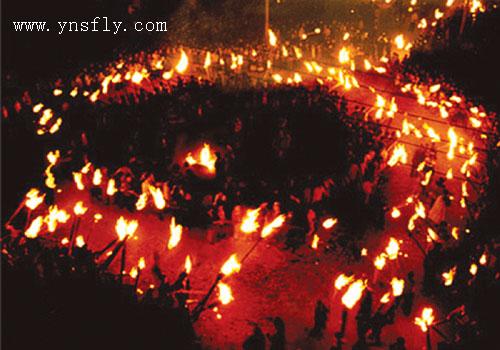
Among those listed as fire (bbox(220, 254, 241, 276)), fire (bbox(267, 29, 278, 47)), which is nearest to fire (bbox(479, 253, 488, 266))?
fire (bbox(220, 254, 241, 276))

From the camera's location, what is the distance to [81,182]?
584 cm

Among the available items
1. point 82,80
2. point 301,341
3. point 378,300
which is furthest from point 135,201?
point 82,80

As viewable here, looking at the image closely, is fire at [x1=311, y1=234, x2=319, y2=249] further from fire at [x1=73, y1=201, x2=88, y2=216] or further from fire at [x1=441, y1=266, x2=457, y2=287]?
fire at [x1=73, y1=201, x2=88, y2=216]

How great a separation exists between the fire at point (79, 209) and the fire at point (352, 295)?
3.21 metres

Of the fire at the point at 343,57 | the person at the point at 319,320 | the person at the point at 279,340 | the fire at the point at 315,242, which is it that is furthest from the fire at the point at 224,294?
the fire at the point at 343,57

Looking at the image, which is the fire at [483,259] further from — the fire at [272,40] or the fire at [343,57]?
the fire at [272,40]

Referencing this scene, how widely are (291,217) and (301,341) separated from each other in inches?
64.6

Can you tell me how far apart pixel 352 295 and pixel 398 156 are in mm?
2757

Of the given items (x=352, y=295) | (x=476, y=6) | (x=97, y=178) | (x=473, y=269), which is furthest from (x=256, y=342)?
(x=476, y=6)

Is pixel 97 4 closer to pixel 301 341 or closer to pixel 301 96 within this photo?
pixel 301 96

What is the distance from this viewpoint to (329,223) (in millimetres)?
5277

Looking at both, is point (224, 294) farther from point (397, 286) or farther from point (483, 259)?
point (483, 259)

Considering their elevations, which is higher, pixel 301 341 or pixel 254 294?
pixel 254 294

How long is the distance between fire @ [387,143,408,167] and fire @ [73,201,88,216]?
4142 millimetres
